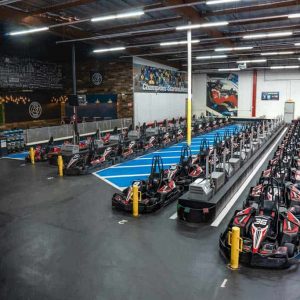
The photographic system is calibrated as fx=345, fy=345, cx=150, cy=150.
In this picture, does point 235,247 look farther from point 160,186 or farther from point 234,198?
point 234,198

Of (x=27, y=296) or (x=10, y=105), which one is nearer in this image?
(x=27, y=296)

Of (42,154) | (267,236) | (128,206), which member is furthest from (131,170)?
(267,236)

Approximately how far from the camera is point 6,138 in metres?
14.2

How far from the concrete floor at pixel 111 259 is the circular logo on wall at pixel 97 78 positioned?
14.1 meters

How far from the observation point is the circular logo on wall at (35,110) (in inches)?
834

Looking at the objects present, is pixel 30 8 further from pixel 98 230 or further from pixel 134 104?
pixel 134 104

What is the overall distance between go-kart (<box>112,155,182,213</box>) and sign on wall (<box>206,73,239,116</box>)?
2192 cm

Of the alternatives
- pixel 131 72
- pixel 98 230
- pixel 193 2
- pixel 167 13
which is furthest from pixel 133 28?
pixel 98 230

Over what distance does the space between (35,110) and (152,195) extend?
16279 mm

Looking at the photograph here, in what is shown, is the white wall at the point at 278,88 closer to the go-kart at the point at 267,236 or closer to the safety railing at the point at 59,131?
the safety railing at the point at 59,131

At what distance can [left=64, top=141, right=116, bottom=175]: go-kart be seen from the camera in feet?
33.9

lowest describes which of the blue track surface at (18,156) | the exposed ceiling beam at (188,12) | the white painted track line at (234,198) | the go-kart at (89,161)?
the white painted track line at (234,198)

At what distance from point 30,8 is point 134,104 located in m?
9.85

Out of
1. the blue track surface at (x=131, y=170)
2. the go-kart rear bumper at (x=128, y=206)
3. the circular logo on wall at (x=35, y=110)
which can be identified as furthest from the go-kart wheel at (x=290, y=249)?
the circular logo on wall at (x=35, y=110)
